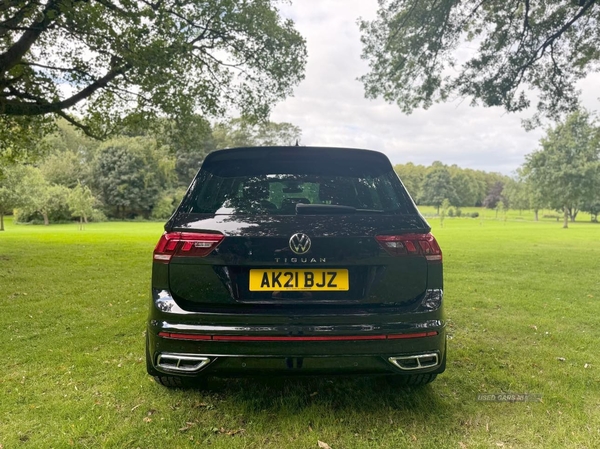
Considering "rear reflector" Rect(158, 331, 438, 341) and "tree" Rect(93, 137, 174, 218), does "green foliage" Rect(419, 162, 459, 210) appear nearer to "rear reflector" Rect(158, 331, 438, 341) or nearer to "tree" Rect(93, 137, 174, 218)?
"tree" Rect(93, 137, 174, 218)

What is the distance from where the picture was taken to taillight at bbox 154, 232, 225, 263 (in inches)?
85.9

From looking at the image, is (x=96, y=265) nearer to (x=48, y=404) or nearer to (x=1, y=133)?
(x=1, y=133)

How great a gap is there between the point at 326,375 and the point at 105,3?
8.26 metres

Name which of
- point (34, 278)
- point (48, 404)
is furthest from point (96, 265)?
point (48, 404)

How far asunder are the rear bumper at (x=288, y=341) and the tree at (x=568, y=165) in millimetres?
43534

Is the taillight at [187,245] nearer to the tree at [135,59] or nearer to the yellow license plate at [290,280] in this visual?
the yellow license plate at [290,280]

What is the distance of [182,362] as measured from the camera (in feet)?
7.22

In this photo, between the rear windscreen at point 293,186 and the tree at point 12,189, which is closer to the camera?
the rear windscreen at point 293,186

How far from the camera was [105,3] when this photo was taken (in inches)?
293

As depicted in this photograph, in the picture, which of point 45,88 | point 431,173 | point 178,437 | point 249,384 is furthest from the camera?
point 431,173

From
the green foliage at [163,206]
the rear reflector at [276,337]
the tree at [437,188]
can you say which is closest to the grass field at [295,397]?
the rear reflector at [276,337]

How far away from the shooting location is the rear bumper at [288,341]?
2.13 m

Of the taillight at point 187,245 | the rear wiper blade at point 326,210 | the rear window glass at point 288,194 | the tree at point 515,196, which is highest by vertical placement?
the tree at point 515,196

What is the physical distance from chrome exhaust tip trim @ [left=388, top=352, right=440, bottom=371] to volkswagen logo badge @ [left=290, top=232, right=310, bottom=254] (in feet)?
2.63
